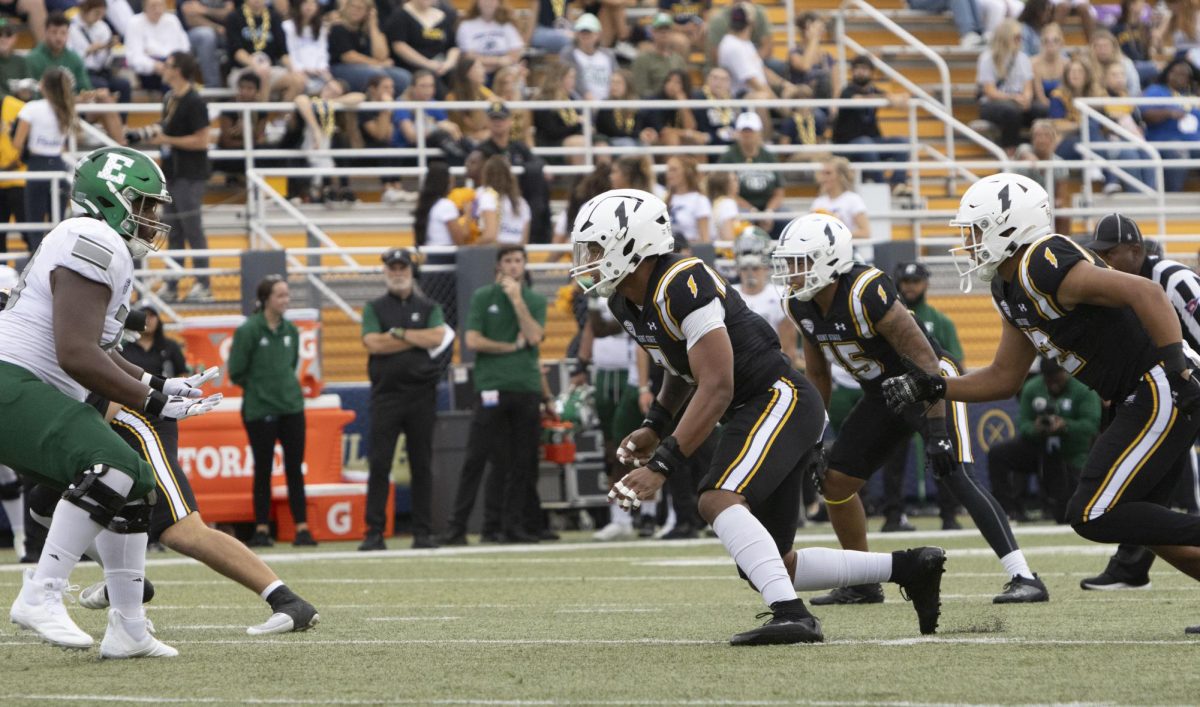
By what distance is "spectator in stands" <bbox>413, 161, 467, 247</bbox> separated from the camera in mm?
14945

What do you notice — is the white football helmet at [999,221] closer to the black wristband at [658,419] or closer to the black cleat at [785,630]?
the black wristband at [658,419]

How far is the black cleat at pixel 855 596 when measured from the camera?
27.0ft

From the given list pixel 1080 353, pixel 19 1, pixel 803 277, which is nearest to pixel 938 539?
pixel 803 277

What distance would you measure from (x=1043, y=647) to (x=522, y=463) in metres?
7.53

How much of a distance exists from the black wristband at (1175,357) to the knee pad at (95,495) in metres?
3.46

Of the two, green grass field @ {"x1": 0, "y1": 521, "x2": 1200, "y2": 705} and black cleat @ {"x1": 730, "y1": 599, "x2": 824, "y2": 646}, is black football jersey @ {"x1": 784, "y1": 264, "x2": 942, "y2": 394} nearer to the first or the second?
green grass field @ {"x1": 0, "y1": 521, "x2": 1200, "y2": 705}

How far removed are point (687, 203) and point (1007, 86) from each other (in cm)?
567

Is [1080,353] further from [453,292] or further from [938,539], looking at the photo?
[453,292]

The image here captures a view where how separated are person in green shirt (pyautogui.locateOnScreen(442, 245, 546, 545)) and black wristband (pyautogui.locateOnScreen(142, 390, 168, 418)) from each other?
23.5 feet

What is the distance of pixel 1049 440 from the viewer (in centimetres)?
1448

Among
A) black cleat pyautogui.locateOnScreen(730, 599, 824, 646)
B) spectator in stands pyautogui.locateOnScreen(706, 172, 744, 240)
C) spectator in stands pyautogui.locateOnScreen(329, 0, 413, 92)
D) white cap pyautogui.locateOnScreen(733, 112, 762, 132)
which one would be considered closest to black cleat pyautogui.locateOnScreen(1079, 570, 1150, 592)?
black cleat pyautogui.locateOnScreen(730, 599, 824, 646)

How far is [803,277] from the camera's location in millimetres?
8227

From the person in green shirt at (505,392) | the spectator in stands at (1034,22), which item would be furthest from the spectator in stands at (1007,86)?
the person in green shirt at (505,392)

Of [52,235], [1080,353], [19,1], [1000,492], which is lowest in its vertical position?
[1000,492]
